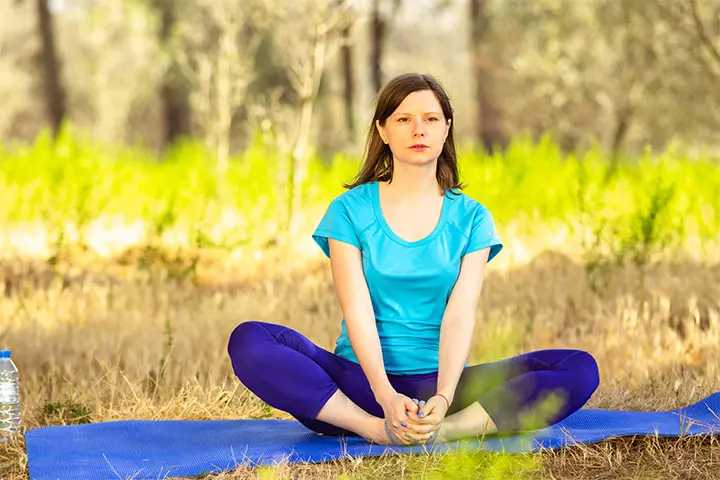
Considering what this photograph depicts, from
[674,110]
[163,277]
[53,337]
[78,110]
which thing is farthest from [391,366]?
[78,110]

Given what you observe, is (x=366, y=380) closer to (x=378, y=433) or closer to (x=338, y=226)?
(x=378, y=433)

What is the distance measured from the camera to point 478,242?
10.3 ft

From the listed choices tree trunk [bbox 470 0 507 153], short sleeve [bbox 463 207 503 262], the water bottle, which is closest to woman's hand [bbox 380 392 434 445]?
short sleeve [bbox 463 207 503 262]

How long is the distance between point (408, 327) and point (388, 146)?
0.62 meters

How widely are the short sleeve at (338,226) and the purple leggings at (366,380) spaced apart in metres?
0.34

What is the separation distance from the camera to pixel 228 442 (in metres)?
3.17

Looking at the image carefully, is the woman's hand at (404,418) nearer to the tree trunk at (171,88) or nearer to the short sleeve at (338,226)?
the short sleeve at (338,226)

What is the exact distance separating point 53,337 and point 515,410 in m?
2.30

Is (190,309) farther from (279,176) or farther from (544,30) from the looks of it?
(544,30)

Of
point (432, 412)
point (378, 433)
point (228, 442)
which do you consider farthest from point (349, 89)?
point (432, 412)

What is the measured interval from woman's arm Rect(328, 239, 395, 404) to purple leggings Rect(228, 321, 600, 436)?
17 centimetres

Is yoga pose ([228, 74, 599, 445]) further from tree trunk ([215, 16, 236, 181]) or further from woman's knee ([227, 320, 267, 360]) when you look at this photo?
tree trunk ([215, 16, 236, 181])

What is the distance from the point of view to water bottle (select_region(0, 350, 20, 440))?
3.41 m

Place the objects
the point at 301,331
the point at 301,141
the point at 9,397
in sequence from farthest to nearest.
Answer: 1. the point at 301,141
2. the point at 301,331
3. the point at 9,397
